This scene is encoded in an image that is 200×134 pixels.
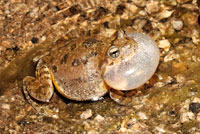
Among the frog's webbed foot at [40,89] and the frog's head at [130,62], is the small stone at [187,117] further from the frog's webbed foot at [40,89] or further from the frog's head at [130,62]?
the frog's webbed foot at [40,89]

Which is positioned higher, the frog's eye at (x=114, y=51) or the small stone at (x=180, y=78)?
the frog's eye at (x=114, y=51)

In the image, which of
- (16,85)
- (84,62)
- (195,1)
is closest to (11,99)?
(16,85)

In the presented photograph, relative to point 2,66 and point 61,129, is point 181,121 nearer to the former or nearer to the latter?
point 61,129

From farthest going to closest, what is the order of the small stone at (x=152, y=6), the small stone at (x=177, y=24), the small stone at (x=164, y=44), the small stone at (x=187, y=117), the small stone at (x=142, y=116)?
the small stone at (x=152, y=6) < the small stone at (x=177, y=24) < the small stone at (x=164, y=44) < the small stone at (x=142, y=116) < the small stone at (x=187, y=117)

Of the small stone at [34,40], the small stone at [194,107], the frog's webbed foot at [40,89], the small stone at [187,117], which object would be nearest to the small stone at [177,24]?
the small stone at [194,107]

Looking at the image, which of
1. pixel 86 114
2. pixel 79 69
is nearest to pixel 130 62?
pixel 79 69

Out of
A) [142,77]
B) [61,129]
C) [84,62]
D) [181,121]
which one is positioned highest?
[84,62]

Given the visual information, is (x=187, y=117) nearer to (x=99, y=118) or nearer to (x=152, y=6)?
(x=99, y=118)

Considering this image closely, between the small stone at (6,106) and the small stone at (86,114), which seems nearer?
the small stone at (86,114)

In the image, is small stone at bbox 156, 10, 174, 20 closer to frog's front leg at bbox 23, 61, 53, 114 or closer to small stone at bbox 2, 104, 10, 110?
frog's front leg at bbox 23, 61, 53, 114
